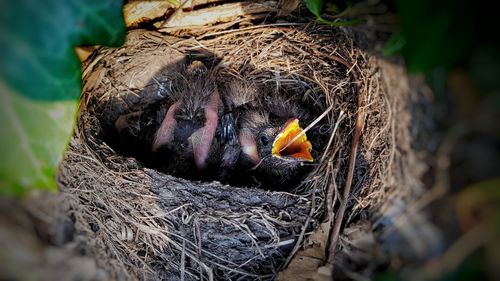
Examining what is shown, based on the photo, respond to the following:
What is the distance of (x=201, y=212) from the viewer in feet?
5.05

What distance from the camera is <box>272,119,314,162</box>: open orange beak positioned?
173 cm

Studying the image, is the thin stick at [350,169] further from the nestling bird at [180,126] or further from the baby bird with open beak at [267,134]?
the nestling bird at [180,126]

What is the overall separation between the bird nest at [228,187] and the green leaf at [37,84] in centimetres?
43

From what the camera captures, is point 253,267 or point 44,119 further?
point 253,267

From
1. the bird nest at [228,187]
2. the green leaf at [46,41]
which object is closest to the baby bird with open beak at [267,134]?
the bird nest at [228,187]

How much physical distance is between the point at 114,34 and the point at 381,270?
82cm

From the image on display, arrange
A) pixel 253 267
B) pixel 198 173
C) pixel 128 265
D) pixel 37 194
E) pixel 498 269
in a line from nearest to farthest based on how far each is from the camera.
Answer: pixel 498 269
pixel 37 194
pixel 128 265
pixel 253 267
pixel 198 173

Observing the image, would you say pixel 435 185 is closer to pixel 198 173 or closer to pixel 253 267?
pixel 253 267

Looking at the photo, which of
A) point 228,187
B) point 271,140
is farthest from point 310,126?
point 228,187

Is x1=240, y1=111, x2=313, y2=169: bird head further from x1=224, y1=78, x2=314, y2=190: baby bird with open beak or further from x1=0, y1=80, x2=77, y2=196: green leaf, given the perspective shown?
x1=0, y1=80, x2=77, y2=196: green leaf

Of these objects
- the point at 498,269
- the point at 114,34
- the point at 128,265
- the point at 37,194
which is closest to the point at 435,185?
the point at 498,269

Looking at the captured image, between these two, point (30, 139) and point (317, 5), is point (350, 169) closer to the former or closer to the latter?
point (317, 5)

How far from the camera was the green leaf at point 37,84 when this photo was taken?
754 millimetres

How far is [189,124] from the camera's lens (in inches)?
72.0
